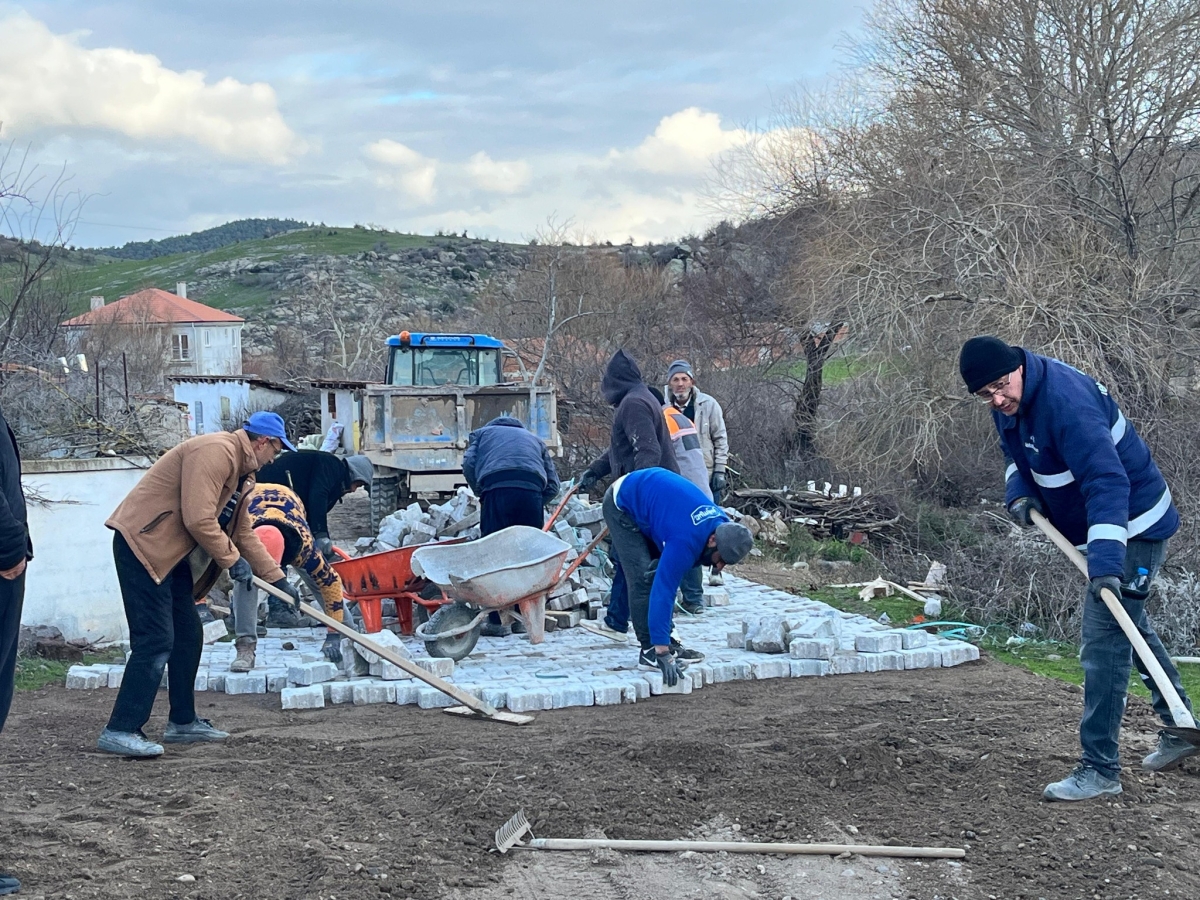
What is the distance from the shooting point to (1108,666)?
14.6 ft

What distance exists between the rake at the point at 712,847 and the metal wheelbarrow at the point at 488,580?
8.69 feet

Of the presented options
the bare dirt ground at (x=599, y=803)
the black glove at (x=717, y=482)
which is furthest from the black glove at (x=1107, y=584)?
the black glove at (x=717, y=482)

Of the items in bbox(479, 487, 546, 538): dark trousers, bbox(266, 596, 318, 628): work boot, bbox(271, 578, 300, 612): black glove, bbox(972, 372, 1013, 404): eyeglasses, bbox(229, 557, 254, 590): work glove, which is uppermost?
bbox(972, 372, 1013, 404): eyeglasses

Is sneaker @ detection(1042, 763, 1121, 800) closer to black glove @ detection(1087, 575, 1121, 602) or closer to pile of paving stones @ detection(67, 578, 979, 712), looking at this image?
black glove @ detection(1087, 575, 1121, 602)

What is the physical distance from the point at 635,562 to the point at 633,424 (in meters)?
1.52

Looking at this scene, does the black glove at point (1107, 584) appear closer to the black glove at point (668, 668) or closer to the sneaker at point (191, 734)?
the black glove at point (668, 668)

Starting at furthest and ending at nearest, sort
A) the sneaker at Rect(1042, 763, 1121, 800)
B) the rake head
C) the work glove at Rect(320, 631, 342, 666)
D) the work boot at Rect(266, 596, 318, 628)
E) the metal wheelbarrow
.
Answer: the work boot at Rect(266, 596, 318, 628) → the work glove at Rect(320, 631, 342, 666) → the metal wheelbarrow → the sneaker at Rect(1042, 763, 1121, 800) → the rake head

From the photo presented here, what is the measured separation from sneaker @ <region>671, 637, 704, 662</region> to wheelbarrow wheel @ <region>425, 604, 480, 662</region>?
1.23 meters

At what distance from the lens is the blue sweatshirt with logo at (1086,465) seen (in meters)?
4.29

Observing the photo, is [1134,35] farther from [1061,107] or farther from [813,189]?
[813,189]

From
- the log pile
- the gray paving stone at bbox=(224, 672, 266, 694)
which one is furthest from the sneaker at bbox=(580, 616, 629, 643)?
the log pile

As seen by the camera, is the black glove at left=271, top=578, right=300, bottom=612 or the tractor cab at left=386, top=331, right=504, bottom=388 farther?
the tractor cab at left=386, top=331, right=504, bottom=388

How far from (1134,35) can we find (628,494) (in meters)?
9.49

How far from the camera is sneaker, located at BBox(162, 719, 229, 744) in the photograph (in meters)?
5.39
